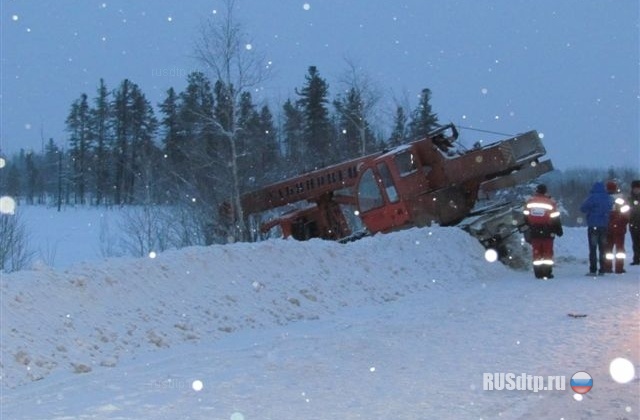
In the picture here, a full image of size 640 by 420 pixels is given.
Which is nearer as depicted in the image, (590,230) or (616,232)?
(590,230)

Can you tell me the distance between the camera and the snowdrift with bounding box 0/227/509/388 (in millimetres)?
7910

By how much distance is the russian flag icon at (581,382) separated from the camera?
6.30 meters

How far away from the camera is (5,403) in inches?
255

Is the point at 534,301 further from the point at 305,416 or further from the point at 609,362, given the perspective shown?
the point at 305,416

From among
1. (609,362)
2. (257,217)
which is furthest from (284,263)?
(257,217)

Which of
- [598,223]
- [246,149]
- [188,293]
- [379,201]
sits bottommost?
[188,293]

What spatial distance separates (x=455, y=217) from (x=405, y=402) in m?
11.7

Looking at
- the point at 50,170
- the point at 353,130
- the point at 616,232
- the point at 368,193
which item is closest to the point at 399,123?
the point at 353,130

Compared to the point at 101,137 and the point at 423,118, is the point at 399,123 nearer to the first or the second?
the point at 423,118

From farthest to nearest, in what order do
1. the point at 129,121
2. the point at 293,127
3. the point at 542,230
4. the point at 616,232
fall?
the point at 129,121, the point at 293,127, the point at 616,232, the point at 542,230

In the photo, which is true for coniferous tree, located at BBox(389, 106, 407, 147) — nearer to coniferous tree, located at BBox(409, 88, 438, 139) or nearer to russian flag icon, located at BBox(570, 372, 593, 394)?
coniferous tree, located at BBox(409, 88, 438, 139)

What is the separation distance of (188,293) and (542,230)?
23.9ft

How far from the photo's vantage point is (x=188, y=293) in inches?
391

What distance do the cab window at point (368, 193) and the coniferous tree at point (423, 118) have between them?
109 feet
